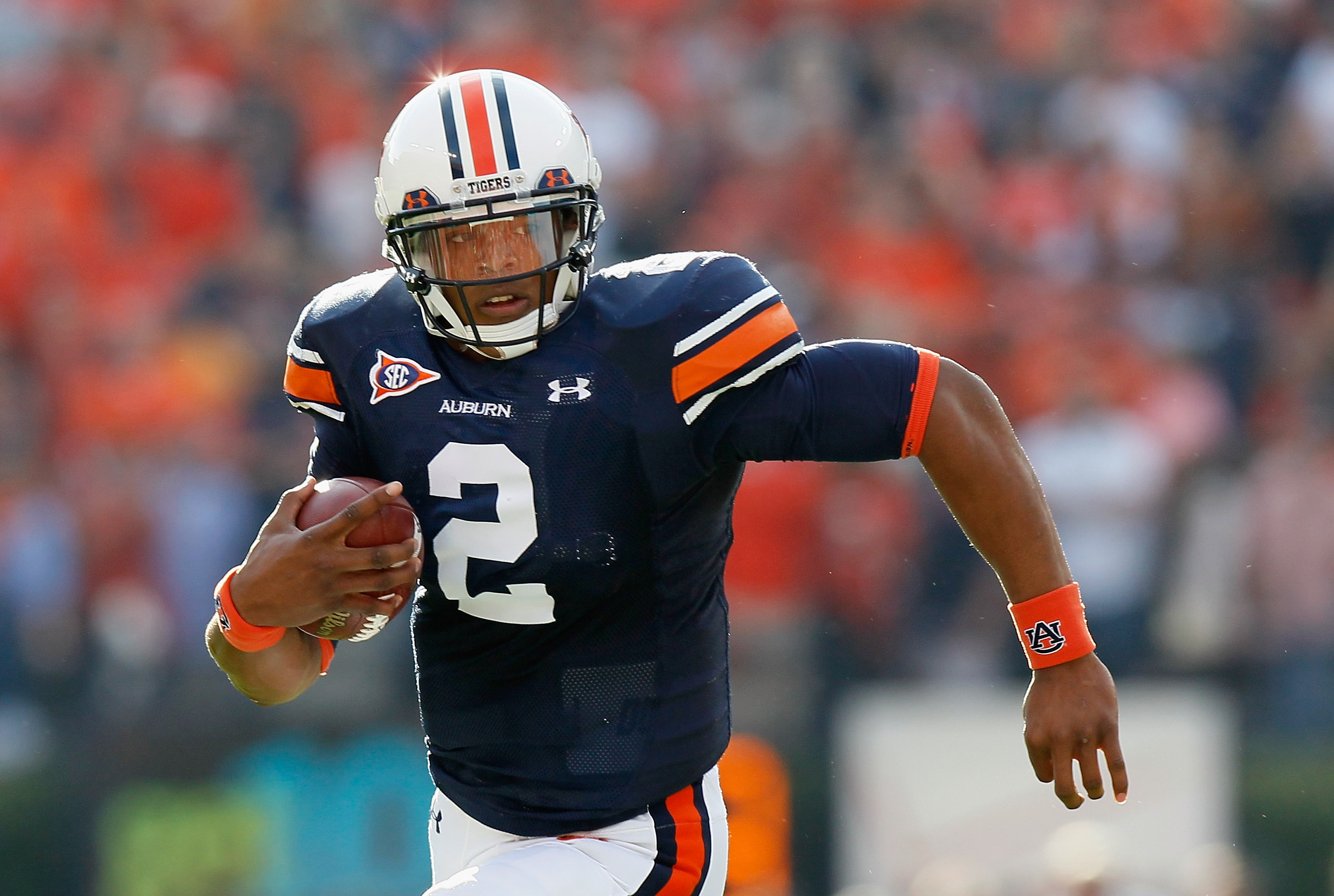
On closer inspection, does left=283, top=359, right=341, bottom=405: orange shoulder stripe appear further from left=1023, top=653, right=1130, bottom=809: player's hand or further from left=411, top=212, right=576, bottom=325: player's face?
left=1023, top=653, right=1130, bottom=809: player's hand

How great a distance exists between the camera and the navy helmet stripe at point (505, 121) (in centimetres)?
288

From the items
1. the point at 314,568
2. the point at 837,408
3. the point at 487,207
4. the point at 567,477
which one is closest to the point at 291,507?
the point at 314,568

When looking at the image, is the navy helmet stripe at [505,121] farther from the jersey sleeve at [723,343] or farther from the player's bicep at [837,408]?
the player's bicep at [837,408]

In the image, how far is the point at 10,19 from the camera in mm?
9438

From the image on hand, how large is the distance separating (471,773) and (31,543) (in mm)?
4511

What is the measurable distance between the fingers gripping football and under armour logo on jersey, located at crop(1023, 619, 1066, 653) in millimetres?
1046

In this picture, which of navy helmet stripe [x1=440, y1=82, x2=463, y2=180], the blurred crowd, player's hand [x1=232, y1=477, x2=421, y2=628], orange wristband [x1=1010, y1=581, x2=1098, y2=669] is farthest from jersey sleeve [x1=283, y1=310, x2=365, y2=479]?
the blurred crowd

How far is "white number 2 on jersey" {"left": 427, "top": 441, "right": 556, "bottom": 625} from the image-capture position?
2850 mm

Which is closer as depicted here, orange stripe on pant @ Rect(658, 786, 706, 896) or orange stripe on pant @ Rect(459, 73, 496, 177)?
orange stripe on pant @ Rect(459, 73, 496, 177)

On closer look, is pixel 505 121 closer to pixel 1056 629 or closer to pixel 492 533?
pixel 492 533

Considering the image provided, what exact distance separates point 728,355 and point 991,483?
497mm

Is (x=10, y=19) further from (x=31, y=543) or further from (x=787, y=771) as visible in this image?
(x=787, y=771)

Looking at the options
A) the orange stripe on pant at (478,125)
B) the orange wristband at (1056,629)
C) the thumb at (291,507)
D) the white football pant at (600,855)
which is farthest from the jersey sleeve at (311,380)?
the orange wristband at (1056,629)

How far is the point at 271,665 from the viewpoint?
3.00 meters
